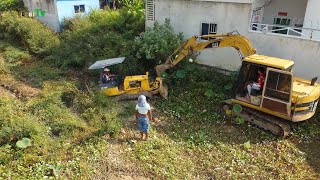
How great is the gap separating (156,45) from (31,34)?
8.47 metres

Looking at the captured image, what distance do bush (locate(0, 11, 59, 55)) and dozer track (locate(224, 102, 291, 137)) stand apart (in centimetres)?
1167

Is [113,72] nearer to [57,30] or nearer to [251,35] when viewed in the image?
[251,35]

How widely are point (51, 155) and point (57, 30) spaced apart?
13.0 metres

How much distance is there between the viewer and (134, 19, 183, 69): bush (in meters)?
13.0

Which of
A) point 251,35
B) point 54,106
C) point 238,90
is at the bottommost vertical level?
point 54,106

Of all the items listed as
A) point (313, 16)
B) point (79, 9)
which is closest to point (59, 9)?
point (79, 9)

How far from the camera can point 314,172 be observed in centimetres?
812

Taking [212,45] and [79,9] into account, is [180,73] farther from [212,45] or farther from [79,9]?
[79,9]

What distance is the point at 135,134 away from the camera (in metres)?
9.73

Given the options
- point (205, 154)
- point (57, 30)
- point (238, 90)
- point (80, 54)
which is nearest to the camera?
point (205, 154)

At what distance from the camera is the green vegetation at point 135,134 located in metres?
8.18

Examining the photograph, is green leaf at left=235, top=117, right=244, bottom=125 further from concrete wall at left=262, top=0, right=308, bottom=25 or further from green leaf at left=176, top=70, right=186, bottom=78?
concrete wall at left=262, top=0, right=308, bottom=25

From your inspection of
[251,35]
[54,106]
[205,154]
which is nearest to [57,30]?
[54,106]

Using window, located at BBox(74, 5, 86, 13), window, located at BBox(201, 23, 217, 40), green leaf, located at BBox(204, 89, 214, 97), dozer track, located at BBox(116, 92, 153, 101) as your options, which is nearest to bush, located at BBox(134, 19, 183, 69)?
window, located at BBox(201, 23, 217, 40)
